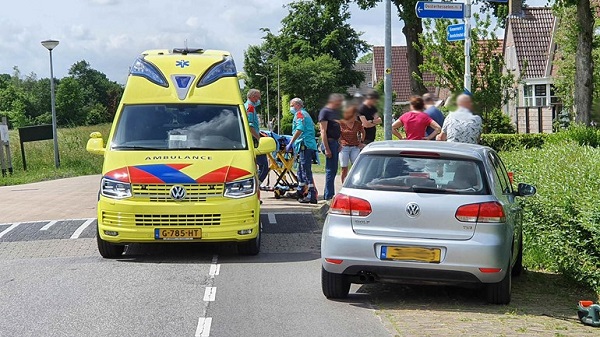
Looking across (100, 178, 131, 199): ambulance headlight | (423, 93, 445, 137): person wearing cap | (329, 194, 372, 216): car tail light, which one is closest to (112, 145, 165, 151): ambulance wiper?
(100, 178, 131, 199): ambulance headlight

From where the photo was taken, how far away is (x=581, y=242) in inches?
330

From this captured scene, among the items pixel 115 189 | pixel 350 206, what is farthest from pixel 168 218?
pixel 350 206

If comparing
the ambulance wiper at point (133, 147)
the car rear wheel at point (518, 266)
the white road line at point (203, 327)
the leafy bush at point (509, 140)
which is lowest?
the leafy bush at point (509, 140)

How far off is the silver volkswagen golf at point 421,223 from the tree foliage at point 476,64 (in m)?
25.4

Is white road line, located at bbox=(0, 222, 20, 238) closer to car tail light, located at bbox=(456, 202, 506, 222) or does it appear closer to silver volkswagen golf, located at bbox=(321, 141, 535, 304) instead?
silver volkswagen golf, located at bbox=(321, 141, 535, 304)

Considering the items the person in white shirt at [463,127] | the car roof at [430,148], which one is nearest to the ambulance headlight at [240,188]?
the car roof at [430,148]

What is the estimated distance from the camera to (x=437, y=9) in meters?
16.9

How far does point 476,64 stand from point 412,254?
91.5 ft

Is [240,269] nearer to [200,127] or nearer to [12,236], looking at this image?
[200,127]

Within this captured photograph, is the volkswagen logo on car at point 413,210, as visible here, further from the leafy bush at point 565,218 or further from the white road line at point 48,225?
the white road line at point 48,225

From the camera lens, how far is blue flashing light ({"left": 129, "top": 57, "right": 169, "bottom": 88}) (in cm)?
1202

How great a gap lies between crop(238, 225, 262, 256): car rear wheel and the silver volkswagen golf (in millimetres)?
2654

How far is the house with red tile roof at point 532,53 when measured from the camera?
53.5 metres

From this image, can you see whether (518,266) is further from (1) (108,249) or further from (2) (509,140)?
(2) (509,140)
